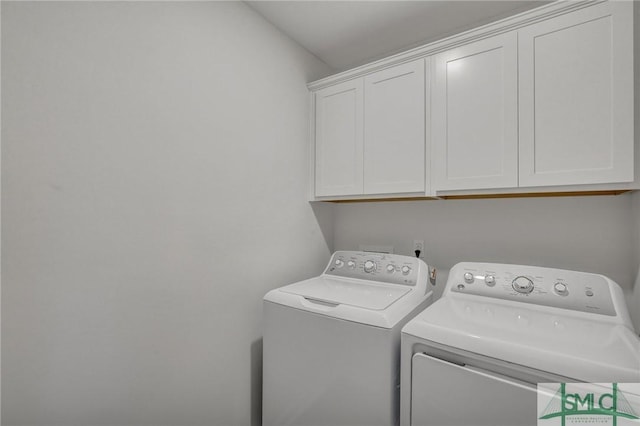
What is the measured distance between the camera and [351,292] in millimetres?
1481

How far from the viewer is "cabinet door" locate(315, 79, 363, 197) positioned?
5.89 feet

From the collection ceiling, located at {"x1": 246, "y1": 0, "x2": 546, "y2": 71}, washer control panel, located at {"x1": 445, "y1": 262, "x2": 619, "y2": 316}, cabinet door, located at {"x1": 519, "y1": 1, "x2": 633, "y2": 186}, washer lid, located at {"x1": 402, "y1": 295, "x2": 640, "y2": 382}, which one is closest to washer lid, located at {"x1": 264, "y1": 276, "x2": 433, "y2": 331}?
washer lid, located at {"x1": 402, "y1": 295, "x2": 640, "y2": 382}

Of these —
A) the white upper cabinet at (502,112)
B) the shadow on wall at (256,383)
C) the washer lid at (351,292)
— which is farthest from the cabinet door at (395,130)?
the shadow on wall at (256,383)

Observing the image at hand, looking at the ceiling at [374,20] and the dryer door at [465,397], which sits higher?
the ceiling at [374,20]

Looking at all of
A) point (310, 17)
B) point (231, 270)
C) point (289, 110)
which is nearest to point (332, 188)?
point (289, 110)

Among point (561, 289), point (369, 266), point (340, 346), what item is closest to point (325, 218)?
point (369, 266)

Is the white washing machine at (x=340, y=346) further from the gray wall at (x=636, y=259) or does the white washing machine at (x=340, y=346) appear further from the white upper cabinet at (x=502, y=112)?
the gray wall at (x=636, y=259)

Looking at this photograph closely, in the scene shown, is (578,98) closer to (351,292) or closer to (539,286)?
(539,286)

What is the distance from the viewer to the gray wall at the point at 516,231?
4.54 ft

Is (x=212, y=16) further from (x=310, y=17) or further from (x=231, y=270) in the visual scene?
(x=231, y=270)

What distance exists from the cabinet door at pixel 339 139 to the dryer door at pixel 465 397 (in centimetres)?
105

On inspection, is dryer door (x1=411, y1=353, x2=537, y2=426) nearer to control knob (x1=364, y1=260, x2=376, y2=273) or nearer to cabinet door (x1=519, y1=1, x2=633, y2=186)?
control knob (x1=364, y1=260, x2=376, y2=273)

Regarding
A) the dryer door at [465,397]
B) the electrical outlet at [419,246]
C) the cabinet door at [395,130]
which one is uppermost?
the cabinet door at [395,130]

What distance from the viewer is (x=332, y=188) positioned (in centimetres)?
190
